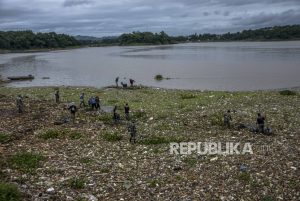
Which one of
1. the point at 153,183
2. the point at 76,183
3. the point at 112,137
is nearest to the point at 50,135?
the point at 112,137

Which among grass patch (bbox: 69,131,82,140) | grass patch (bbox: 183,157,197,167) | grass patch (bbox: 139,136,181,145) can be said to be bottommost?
grass patch (bbox: 183,157,197,167)

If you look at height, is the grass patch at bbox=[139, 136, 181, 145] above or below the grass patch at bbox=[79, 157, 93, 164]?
above

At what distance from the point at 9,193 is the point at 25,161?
467 cm

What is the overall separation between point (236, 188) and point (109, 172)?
6222 mm

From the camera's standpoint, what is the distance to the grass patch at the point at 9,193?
16.1 metres

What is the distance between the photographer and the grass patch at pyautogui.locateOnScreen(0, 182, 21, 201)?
16.1 meters

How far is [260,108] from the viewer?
112ft

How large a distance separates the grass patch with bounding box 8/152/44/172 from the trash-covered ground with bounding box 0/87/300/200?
0.16 feet

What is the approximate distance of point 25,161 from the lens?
68.7 ft

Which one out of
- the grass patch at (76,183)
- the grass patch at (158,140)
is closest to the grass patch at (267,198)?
the grass patch at (76,183)

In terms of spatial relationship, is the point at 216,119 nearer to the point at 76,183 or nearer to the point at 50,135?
the point at 50,135

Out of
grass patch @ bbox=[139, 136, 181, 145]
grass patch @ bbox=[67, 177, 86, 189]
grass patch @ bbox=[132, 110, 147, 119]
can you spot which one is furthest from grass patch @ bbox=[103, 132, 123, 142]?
grass patch @ bbox=[67, 177, 86, 189]

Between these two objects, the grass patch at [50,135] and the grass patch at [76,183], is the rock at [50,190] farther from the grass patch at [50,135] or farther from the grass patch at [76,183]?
the grass patch at [50,135]

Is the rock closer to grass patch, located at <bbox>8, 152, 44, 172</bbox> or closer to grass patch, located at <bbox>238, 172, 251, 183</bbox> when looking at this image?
grass patch, located at <bbox>8, 152, 44, 172</bbox>
